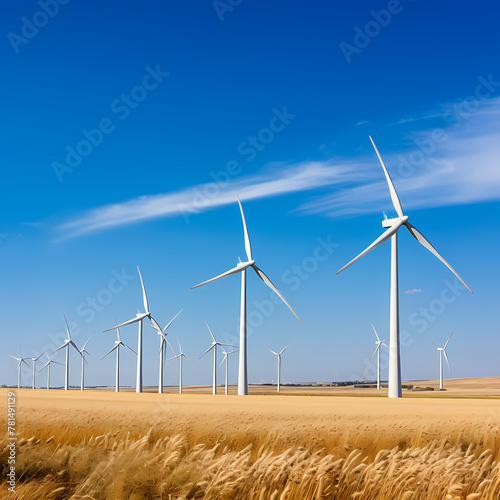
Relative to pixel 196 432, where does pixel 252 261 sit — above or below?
above

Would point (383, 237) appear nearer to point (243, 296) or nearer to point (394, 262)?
point (394, 262)

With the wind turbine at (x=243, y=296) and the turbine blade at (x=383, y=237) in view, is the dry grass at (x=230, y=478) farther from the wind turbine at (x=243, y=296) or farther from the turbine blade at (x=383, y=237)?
the wind turbine at (x=243, y=296)

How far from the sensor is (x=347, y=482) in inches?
484

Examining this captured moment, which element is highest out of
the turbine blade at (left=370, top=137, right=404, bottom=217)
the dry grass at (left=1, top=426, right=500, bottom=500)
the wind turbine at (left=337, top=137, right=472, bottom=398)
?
the turbine blade at (left=370, top=137, right=404, bottom=217)

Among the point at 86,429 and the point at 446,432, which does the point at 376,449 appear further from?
the point at 86,429

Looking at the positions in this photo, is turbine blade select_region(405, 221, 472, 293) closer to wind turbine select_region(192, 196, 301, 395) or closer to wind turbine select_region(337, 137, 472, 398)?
wind turbine select_region(337, 137, 472, 398)

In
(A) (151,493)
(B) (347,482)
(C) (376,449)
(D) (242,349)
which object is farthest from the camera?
(D) (242,349)

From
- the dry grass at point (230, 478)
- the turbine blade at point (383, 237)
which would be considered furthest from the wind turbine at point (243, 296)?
the dry grass at point (230, 478)

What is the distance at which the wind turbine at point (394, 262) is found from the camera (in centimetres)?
5741

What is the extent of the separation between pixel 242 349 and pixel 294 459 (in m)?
61.5

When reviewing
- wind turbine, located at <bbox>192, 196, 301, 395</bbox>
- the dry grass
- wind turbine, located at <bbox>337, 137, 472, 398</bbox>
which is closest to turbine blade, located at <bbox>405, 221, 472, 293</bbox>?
wind turbine, located at <bbox>337, 137, 472, 398</bbox>

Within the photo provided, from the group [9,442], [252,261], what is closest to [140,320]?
[252,261]

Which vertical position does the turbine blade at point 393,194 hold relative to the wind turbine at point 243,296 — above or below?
above

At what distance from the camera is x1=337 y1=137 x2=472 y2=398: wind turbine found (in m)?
57.4
